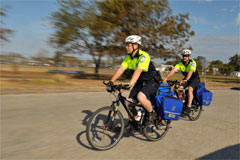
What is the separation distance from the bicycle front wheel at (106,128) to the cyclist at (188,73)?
8.79 ft

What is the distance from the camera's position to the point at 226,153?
3.79 metres

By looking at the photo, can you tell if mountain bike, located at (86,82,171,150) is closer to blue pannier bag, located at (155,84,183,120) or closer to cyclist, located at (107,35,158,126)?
cyclist, located at (107,35,158,126)

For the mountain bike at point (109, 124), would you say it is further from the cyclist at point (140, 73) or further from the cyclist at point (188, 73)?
the cyclist at point (188, 73)

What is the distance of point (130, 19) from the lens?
1934 centimetres

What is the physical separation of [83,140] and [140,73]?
64.6 inches

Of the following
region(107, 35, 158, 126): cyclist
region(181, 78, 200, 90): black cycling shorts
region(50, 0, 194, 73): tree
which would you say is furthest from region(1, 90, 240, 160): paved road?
region(50, 0, 194, 73): tree

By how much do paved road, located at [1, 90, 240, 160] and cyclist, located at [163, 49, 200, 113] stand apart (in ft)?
2.98

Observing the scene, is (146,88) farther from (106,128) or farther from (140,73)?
(106,128)

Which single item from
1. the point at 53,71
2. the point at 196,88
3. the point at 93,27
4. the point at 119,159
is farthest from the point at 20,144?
the point at 53,71

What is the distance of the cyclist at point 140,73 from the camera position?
402 cm

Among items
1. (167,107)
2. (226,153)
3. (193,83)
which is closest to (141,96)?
(167,107)

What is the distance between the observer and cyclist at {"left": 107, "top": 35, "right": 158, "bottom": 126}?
13.2 feet

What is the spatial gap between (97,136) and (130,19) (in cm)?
1682

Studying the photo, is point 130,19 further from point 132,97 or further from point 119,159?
point 119,159
